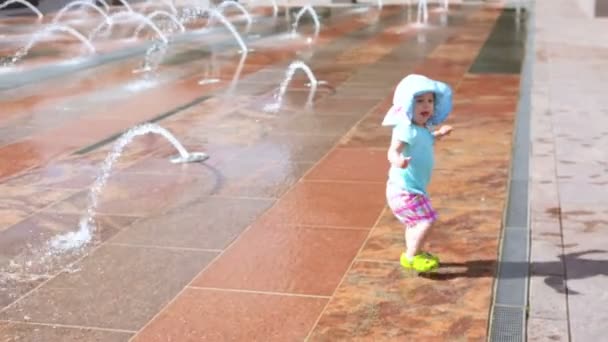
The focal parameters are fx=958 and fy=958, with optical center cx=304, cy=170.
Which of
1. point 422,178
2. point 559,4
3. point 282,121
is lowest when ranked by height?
point 559,4

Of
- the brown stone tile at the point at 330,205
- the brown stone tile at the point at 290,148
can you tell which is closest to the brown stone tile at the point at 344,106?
the brown stone tile at the point at 290,148

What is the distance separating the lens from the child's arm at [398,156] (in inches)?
182

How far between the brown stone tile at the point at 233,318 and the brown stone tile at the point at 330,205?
1272 millimetres

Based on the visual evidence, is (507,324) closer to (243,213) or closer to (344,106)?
(243,213)

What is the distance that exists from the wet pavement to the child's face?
0.83 m

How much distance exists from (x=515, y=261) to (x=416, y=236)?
60cm

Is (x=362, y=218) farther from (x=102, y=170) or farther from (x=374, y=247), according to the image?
(x=102, y=170)

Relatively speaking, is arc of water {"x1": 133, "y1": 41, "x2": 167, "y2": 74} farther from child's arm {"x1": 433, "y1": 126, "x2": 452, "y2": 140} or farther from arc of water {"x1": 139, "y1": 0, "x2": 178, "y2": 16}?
child's arm {"x1": 433, "y1": 126, "x2": 452, "y2": 140}

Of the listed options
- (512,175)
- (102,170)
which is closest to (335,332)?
(512,175)

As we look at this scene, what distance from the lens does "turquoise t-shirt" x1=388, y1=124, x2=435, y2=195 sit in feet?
15.4

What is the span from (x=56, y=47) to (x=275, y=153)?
9.64m

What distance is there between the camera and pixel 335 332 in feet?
14.1

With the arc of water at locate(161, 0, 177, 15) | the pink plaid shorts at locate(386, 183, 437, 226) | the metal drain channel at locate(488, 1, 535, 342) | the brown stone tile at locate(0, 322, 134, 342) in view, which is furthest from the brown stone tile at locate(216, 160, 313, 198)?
the arc of water at locate(161, 0, 177, 15)

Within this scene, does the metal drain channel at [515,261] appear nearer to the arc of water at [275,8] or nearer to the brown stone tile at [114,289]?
the brown stone tile at [114,289]
